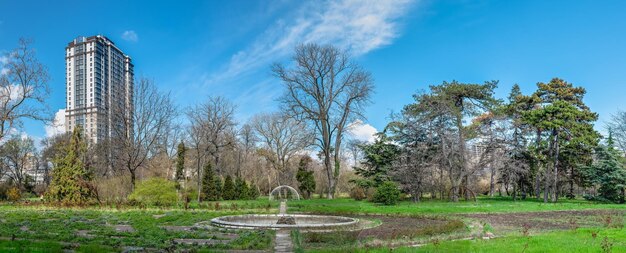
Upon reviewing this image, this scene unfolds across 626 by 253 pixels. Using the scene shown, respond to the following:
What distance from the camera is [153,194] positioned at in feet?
88.9

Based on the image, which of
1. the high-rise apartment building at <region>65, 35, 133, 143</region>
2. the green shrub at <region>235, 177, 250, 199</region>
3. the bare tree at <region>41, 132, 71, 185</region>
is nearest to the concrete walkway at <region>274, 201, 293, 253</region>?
the green shrub at <region>235, 177, 250, 199</region>

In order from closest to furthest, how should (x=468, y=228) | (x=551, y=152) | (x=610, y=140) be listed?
(x=468, y=228)
(x=551, y=152)
(x=610, y=140)

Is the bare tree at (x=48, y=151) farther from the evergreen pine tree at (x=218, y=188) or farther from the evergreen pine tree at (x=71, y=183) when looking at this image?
the evergreen pine tree at (x=71, y=183)

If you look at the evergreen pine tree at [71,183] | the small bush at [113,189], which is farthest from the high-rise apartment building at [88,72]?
the evergreen pine tree at [71,183]

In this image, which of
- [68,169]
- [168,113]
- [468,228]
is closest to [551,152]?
[468,228]

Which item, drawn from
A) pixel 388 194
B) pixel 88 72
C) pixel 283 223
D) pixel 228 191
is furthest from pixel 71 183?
pixel 88 72

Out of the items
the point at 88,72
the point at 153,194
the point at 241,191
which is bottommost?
the point at 241,191

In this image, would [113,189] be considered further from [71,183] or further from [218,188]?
[218,188]

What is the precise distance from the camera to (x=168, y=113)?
3612cm

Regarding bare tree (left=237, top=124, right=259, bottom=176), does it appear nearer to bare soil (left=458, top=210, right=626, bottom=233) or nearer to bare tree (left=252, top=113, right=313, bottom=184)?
bare tree (left=252, top=113, right=313, bottom=184)

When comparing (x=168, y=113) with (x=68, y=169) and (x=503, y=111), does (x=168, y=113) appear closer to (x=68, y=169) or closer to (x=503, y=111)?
(x=68, y=169)

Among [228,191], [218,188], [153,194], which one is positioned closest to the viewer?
[153,194]

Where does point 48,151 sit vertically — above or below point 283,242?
above

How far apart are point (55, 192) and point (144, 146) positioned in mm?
8311
